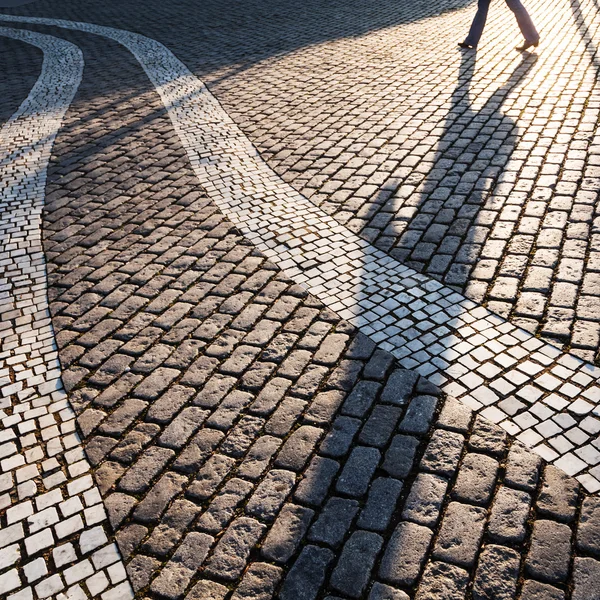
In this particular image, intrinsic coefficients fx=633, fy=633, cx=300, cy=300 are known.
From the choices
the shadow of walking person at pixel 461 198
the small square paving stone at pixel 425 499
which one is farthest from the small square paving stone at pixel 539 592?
the shadow of walking person at pixel 461 198

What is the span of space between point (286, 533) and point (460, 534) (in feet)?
2.89

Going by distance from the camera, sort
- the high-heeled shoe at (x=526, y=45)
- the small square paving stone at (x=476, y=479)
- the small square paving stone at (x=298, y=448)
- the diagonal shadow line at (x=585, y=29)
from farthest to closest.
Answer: the high-heeled shoe at (x=526, y=45) < the diagonal shadow line at (x=585, y=29) < the small square paving stone at (x=298, y=448) < the small square paving stone at (x=476, y=479)

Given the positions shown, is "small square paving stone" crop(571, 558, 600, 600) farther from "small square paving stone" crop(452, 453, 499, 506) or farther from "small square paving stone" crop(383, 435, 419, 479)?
"small square paving stone" crop(383, 435, 419, 479)

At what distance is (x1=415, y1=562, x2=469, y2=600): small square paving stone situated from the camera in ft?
9.63

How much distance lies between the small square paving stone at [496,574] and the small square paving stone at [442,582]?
64 mm

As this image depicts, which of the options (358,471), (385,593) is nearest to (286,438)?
(358,471)

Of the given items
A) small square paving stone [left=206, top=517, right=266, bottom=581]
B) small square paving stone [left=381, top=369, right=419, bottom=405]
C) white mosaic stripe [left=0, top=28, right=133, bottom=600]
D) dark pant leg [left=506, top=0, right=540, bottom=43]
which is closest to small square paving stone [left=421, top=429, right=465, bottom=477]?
small square paving stone [left=381, top=369, right=419, bottom=405]

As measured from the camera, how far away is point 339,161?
7215mm

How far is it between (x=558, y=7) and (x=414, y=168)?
27.8 ft

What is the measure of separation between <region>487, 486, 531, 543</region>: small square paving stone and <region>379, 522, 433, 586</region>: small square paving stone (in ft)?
1.09

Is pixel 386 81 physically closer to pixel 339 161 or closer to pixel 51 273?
pixel 339 161

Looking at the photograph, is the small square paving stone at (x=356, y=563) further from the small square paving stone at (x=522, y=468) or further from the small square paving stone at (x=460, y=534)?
the small square paving stone at (x=522, y=468)

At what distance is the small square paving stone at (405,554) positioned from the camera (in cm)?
303

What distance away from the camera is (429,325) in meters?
4.56
